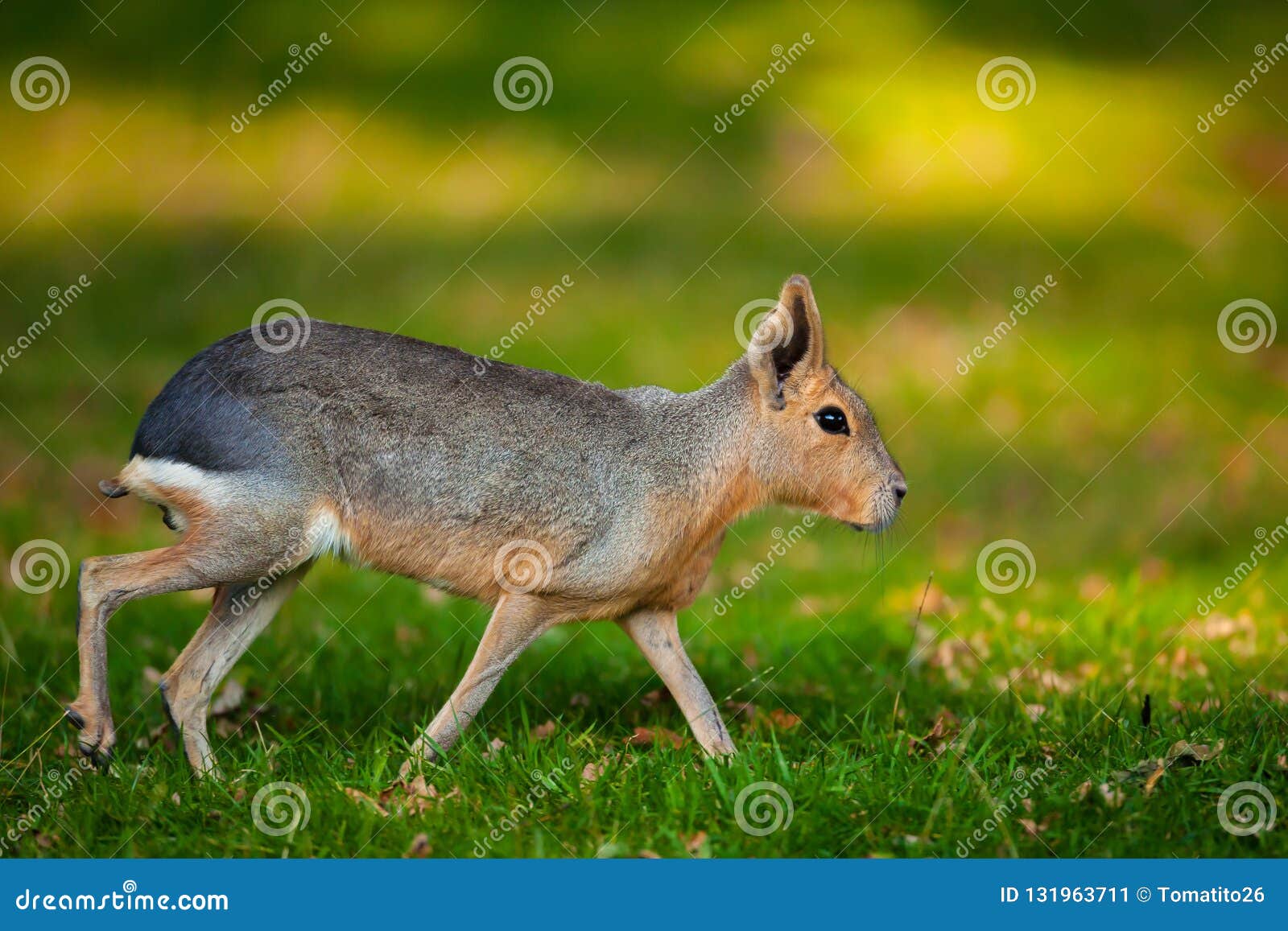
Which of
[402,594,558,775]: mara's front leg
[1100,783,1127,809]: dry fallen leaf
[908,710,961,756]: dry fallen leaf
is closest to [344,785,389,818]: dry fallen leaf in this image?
[402,594,558,775]: mara's front leg

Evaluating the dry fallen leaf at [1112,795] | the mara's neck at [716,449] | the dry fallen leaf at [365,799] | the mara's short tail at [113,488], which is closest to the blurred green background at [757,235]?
the mara's neck at [716,449]

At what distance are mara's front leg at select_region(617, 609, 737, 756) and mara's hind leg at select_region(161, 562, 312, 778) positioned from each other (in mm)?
1490

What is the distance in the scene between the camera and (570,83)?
17.0 meters

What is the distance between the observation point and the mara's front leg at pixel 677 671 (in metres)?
5.82

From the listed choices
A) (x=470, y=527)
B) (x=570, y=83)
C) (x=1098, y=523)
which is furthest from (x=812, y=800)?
(x=570, y=83)

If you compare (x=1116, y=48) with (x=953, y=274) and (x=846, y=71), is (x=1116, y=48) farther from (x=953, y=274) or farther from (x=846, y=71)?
(x=953, y=274)

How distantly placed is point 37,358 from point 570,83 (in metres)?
7.36

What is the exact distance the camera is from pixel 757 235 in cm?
1499

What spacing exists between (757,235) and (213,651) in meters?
10.1

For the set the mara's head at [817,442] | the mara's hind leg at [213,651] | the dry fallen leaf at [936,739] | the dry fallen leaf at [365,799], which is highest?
the mara's head at [817,442]

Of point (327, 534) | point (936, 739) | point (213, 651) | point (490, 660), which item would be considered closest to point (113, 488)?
point (213, 651)

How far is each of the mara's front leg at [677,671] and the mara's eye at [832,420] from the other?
1077 millimetres

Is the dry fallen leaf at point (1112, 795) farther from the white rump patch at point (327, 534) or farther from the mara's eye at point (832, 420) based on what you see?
the white rump patch at point (327, 534)

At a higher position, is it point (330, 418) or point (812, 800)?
point (812, 800)
